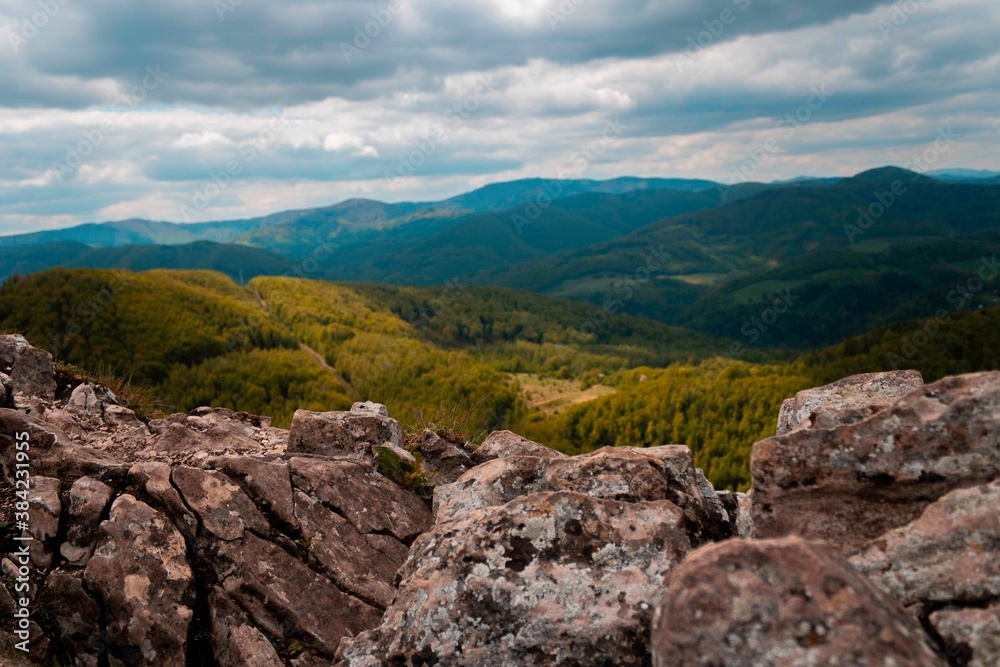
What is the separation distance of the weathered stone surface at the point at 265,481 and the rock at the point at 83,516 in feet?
5.71

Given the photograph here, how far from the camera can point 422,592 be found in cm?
772

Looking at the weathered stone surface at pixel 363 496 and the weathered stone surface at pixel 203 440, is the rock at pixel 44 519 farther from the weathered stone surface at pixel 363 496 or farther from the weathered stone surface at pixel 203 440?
the weathered stone surface at pixel 363 496

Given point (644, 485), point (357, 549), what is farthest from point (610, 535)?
point (357, 549)

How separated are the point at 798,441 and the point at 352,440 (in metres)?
8.80

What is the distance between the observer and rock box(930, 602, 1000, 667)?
510 cm

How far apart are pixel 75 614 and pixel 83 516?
158 centimetres

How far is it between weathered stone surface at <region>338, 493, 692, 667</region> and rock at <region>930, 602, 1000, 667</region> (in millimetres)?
2854

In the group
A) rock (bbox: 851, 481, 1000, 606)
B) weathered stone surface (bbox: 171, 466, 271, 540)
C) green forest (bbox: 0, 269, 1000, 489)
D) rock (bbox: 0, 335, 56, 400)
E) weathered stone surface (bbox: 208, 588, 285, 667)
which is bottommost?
green forest (bbox: 0, 269, 1000, 489)

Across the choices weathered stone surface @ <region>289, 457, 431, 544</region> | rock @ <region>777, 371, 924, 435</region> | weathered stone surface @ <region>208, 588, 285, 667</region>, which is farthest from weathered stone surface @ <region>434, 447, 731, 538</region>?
weathered stone surface @ <region>208, 588, 285, 667</region>

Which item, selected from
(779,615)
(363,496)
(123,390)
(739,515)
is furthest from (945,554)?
(123,390)

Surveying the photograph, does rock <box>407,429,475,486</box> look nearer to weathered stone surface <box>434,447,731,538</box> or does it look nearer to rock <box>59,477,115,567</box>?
weathered stone surface <box>434,447,731,538</box>

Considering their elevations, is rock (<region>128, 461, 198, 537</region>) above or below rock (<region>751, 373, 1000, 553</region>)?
below

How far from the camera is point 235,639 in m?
8.62

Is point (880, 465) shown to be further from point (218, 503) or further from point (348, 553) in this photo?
point (218, 503)
